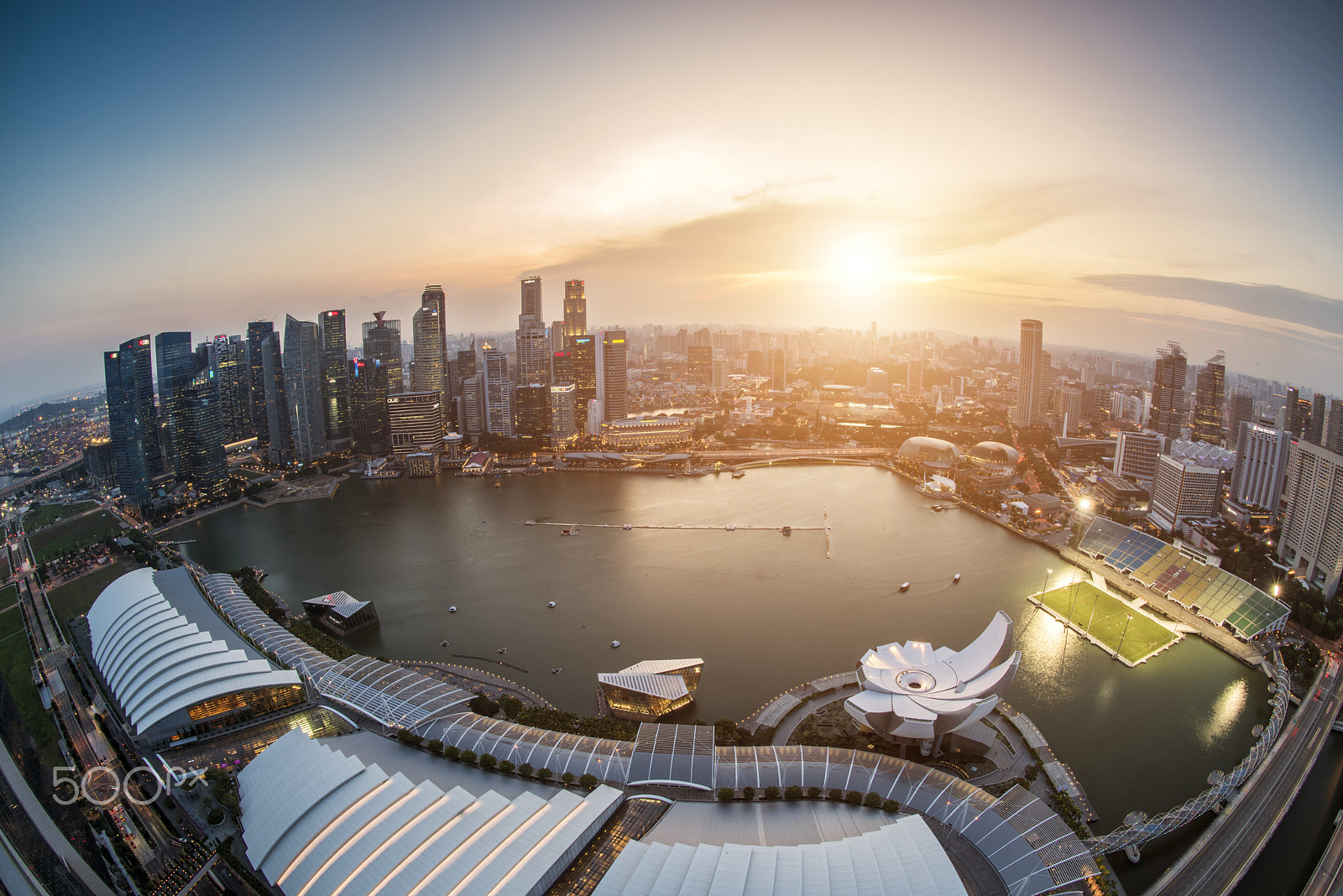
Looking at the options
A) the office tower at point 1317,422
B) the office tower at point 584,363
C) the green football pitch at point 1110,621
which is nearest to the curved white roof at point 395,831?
the green football pitch at point 1110,621

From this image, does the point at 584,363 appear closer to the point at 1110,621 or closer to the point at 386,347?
the point at 386,347

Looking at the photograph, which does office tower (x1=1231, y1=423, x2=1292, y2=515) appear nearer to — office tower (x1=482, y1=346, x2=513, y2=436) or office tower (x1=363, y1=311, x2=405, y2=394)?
office tower (x1=482, y1=346, x2=513, y2=436)

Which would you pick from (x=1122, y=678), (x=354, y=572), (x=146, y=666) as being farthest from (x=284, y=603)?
(x=1122, y=678)

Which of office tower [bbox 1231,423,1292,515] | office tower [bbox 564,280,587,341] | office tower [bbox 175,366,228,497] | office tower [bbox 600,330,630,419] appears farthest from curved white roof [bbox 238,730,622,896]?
office tower [bbox 564,280,587,341]

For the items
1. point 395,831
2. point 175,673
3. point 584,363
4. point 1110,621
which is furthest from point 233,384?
point 1110,621

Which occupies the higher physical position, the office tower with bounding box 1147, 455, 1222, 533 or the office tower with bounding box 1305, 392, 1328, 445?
the office tower with bounding box 1305, 392, 1328, 445

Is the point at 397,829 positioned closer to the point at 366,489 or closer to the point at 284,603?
the point at 284,603

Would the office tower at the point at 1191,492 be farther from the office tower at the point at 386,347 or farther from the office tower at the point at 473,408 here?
the office tower at the point at 386,347

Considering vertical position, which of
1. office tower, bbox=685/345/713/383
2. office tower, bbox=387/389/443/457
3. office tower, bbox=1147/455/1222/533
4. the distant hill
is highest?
office tower, bbox=685/345/713/383
